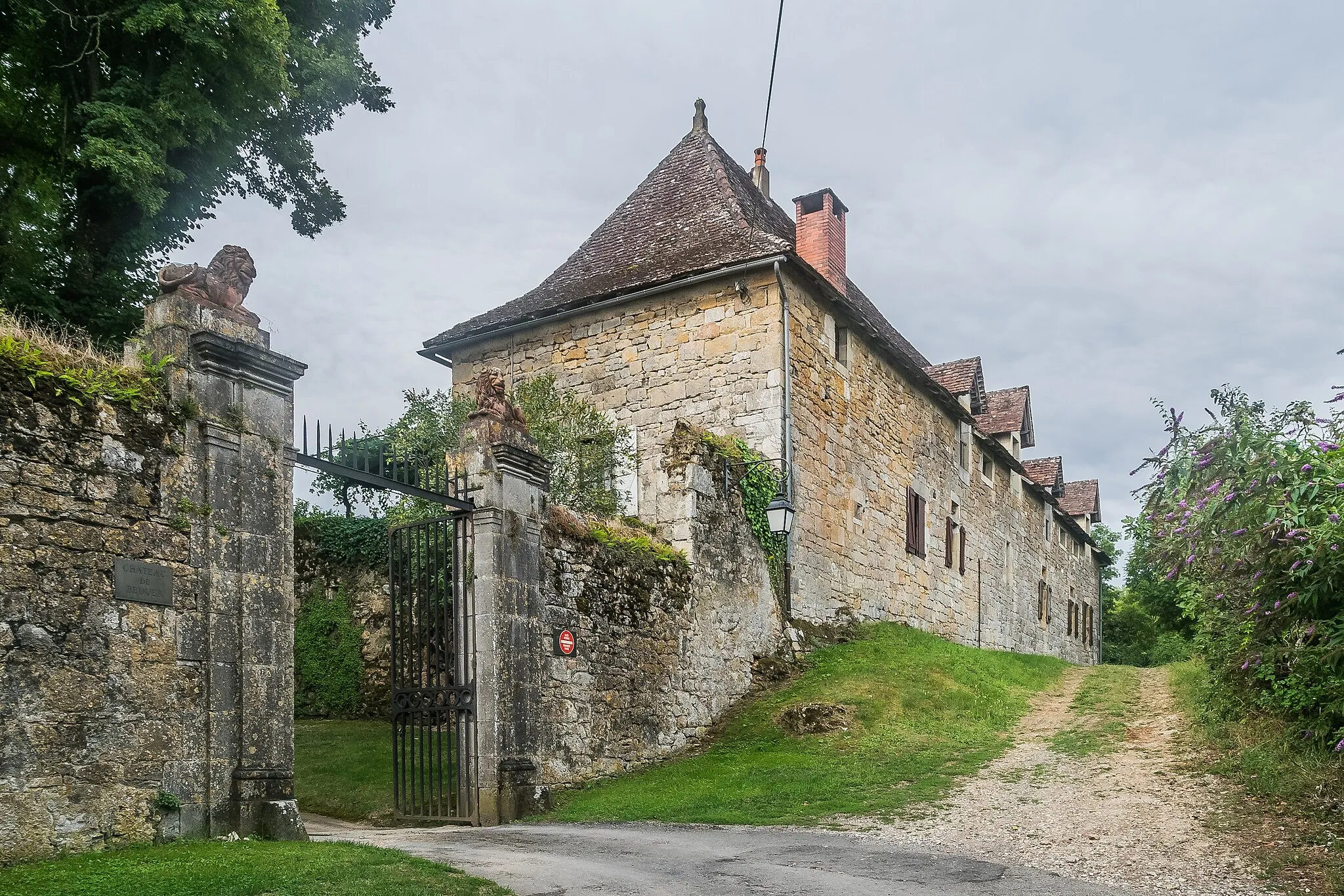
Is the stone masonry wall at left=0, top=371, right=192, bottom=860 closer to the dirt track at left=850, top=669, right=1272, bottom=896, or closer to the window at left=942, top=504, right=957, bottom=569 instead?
the dirt track at left=850, top=669, right=1272, bottom=896

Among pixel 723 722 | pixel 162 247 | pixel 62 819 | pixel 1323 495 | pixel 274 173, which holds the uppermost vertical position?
pixel 274 173

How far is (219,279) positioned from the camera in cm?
832

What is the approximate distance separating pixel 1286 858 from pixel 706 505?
8.92 m

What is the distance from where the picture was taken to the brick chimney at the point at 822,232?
68.8 ft

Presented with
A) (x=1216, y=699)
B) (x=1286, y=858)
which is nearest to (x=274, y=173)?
(x=1216, y=699)

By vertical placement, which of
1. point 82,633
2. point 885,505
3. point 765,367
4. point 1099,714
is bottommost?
point 1099,714

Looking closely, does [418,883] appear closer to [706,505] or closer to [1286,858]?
[1286,858]

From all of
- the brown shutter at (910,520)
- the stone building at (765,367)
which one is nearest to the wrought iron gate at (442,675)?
the stone building at (765,367)

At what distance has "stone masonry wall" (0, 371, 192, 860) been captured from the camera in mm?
6578

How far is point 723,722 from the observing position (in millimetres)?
14836

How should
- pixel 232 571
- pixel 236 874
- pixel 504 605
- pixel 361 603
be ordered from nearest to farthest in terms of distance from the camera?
1. pixel 236 874
2. pixel 232 571
3. pixel 504 605
4. pixel 361 603

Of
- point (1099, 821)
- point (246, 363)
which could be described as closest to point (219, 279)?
point (246, 363)

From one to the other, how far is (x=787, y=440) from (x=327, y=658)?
25.7 feet

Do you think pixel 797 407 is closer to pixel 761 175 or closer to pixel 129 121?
pixel 761 175
